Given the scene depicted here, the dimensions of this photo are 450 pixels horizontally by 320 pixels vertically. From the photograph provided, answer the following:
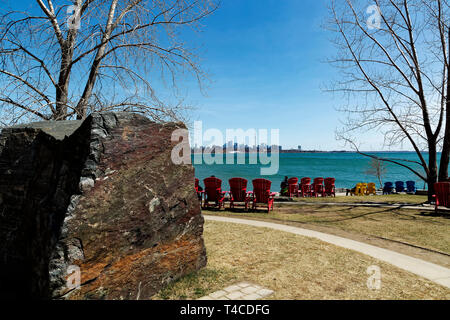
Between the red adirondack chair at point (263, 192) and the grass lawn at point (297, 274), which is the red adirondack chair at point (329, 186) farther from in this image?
the grass lawn at point (297, 274)

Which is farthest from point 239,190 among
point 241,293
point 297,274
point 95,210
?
point 95,210

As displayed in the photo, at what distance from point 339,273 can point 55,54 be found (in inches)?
287

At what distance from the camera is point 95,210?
3033mm

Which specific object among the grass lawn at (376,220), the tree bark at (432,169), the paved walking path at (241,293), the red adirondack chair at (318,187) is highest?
the tree bark at (432,169)

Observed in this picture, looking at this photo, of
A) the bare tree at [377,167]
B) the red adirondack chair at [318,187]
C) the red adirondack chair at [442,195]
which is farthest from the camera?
the bare tree at [377,167]

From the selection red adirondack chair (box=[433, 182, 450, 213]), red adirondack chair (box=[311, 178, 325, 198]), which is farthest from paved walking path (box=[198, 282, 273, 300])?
red adirondack chair (box=[311, 178, 325, 198])

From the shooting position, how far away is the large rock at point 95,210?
115 inches

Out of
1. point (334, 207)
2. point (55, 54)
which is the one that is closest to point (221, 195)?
point (334, 207)

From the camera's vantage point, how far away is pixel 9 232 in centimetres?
371

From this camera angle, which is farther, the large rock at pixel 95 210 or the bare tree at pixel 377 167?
the bare tree at pixel 377 167

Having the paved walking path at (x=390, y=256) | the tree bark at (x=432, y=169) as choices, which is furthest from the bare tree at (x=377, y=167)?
the paved walking path at (x=390, y=256)

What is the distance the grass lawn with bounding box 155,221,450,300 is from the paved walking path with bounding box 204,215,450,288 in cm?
26

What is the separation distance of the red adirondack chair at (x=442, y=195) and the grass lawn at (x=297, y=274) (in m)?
6.52
